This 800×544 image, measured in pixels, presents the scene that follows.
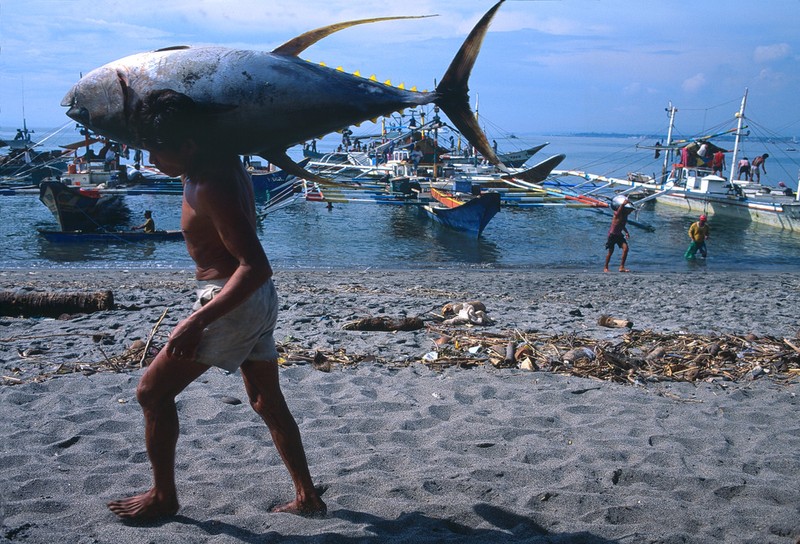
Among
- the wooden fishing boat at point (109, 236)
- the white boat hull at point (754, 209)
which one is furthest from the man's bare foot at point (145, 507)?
the white boat hull at point (754, 209)

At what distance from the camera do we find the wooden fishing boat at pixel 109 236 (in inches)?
757

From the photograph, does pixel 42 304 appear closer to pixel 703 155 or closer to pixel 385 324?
pixel 385 324

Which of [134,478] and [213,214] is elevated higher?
[213,214]

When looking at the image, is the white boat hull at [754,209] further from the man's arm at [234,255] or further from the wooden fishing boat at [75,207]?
the man's arm at [234,255]

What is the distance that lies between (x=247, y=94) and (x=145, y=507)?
172cm

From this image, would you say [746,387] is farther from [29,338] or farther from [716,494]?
[29,338]

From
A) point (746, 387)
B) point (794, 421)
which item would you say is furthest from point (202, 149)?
point (746, 387)

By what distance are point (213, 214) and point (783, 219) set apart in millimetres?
27477

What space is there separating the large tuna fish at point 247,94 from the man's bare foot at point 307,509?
1479 mm

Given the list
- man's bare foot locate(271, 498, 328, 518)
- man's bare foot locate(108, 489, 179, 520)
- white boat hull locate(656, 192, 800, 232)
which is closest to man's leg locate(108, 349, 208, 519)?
man's bare foot locate(108, 489, 179, 520)

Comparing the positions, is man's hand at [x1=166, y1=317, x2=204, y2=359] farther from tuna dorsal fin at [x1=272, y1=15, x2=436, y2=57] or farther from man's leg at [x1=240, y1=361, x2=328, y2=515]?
tuna dorsal fin at [x1=272, y1=15, x2=436, y2=57]

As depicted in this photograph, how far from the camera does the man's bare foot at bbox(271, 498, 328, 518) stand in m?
2.90

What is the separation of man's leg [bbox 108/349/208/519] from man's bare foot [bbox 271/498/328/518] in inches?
18.4

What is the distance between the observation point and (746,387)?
5000 millimetres
